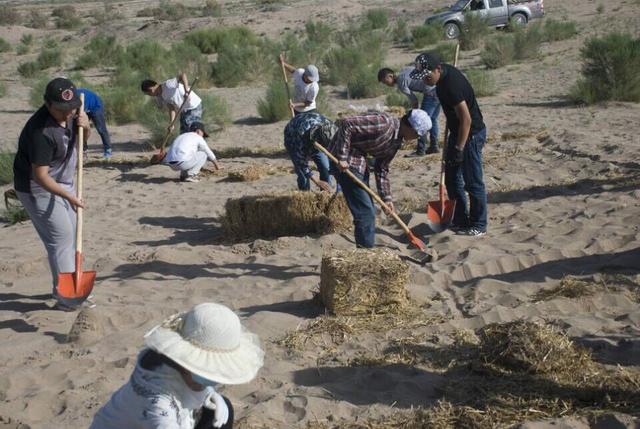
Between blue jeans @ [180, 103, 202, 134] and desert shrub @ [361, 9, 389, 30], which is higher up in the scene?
blue jeans @ [180, 103, 202, 134]

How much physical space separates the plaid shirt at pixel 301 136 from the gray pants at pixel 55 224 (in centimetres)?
268

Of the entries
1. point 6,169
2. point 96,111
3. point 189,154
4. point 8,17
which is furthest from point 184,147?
point 8,17

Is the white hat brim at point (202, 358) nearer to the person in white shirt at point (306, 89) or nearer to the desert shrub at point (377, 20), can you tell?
the person in white shirt at point (306, 89)

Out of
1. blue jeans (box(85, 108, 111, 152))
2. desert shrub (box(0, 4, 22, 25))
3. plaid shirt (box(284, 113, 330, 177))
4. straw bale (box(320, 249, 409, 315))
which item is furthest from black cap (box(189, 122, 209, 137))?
desert shrub (box(0, 4, 22, 25))

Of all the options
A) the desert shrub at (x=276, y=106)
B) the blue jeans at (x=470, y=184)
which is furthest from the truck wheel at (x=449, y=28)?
the blue jeans at (x=470, y=184)

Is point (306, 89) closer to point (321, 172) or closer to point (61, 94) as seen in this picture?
point (321, 172)

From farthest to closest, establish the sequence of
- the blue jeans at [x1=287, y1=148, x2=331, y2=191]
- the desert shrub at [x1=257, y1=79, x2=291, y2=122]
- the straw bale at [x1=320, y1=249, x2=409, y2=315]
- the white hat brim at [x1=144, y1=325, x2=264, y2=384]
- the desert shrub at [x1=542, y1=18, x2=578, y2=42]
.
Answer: the desert shrub at [x1=542, y1=18, x2=578, y2=42], the desert shrub at [x1=257, y1=79, x2=291, y2=122], the blue jeans at [x1=287, y1=148, x2=331, y2=191], the straw bale at [x1=320, y1=249, x2=409, y2=315], the white hat brim at [x1=144, y1=325, x2=264, y2=384]

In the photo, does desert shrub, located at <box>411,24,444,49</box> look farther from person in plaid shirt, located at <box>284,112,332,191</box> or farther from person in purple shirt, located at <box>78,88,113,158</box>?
person in plaid shirt, located at <box>284,112,332,191</box>

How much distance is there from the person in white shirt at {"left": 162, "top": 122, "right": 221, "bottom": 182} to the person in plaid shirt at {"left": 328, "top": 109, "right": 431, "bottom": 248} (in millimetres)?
4149

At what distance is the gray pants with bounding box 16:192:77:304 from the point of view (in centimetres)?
558

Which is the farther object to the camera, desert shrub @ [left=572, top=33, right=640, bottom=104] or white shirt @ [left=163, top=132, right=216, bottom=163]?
desert shrub @ [left=572, top=33, right=640, bottom=104]

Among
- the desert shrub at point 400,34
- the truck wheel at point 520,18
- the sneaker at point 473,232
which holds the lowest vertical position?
the desert shrub at point 400,34

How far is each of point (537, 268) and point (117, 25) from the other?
33.8 metres

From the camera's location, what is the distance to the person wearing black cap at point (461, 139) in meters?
6.73
